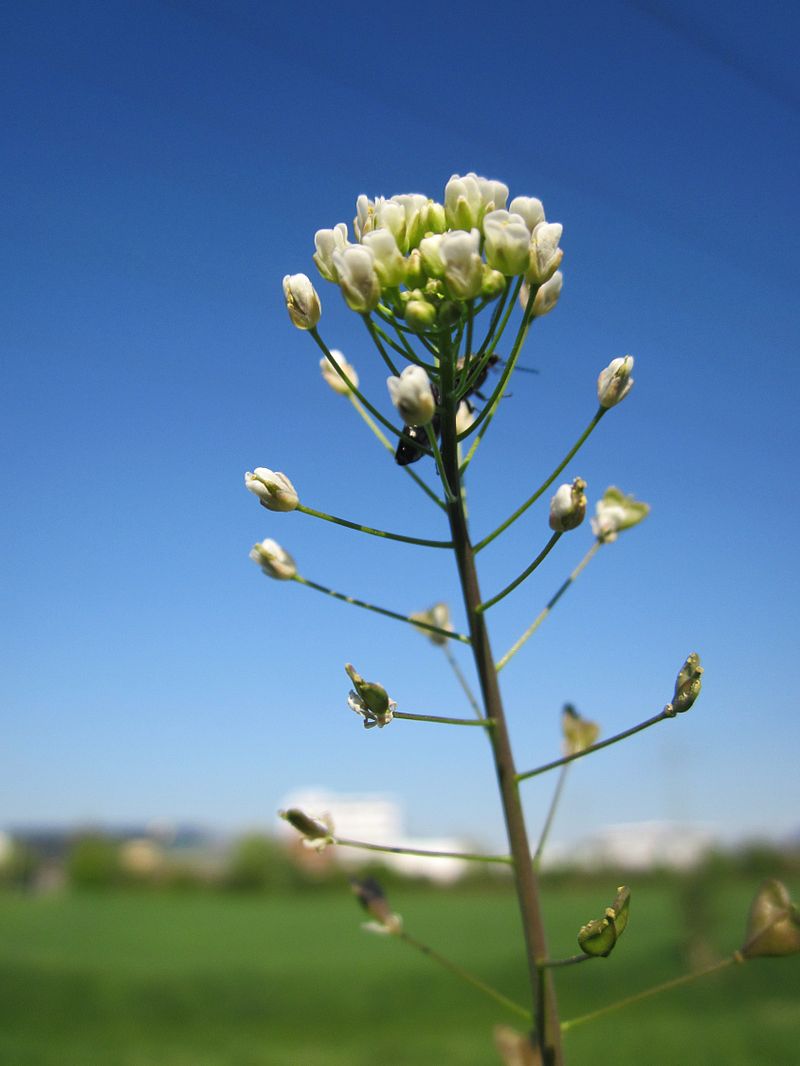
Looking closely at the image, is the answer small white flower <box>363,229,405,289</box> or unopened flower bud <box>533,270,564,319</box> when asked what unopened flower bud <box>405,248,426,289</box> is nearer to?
small white flower <box>363,229,405,289</box>

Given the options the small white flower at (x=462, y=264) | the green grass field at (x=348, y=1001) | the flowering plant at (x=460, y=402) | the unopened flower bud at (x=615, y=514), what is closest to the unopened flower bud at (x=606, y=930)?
the flowering plant at (x=460, y=402)

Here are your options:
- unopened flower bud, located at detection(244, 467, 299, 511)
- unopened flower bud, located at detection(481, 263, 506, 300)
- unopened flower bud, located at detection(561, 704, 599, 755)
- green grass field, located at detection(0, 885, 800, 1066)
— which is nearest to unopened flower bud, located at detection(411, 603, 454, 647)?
unopened flower bud, located at detection(561, 704, 599, 755)

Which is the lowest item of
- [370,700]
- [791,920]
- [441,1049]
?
[441,1049]

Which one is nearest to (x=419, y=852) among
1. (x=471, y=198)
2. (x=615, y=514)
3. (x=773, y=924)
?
(x=773, y=924)

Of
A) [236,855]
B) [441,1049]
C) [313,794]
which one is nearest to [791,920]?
[441,1049]

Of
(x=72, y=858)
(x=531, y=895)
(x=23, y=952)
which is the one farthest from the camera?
(x=72, y=858)

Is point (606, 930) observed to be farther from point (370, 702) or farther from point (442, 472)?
point (442, 472)

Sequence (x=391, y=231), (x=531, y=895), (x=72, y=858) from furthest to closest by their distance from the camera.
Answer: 1. (x=72, y=858)
2. (x=391, y=231)
3. (x=531, y=895)

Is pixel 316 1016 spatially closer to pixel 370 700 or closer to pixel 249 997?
pixel 249 997
